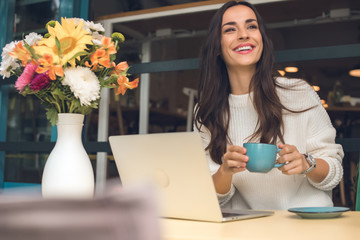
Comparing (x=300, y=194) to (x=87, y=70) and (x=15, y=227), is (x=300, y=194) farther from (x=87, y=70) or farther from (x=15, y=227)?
(x=15, y=227)

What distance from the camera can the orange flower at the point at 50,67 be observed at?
110 centimetres

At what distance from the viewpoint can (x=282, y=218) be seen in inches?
40.2

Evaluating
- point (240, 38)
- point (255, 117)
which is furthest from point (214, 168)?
point (240, 38)

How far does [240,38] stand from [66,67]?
0.70 metres

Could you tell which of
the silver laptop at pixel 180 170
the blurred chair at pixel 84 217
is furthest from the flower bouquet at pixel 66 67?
the blurred chair at pixel 84 217

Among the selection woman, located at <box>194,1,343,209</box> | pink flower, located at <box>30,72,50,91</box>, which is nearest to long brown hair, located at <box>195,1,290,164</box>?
woman, located at <box>194,1,343,209</box>

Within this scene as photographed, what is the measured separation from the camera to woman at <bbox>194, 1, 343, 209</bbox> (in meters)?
1.46

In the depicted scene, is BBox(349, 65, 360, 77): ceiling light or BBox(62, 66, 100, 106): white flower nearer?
BBox(62, 66, 100, 106): white flower

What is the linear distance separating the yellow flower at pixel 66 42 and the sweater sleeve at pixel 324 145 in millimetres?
799

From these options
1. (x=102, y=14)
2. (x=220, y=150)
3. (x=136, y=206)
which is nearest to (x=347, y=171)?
(x=102, y=14)

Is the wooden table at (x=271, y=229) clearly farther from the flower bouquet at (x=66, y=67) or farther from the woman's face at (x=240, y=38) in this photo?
the woman's face at (x=240, y=38)

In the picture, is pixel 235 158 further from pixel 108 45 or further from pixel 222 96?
pixel 222 96

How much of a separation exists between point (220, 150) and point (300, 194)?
303 millimetres

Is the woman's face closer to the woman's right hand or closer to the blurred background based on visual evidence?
the blurred background
